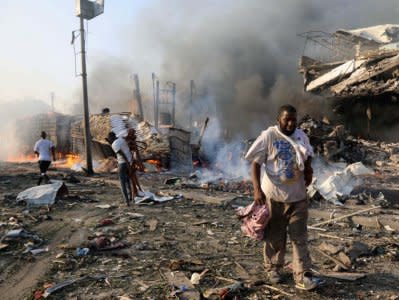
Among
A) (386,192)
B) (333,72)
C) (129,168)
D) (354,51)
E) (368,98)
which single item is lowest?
(386,192)

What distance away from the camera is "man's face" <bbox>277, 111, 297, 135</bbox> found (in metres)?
3.64

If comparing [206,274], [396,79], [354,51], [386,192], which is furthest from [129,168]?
[354,51]

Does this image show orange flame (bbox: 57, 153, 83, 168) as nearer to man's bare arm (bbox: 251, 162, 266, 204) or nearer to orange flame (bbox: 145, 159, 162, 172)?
orange flame (bbox: 145, 159, 162, 172)

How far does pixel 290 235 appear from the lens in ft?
12.2

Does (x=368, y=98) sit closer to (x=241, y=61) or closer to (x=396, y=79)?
(x=396, y=79)

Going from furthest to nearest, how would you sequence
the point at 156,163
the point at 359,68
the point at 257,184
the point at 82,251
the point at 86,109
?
the point at 359,68, the point at 156,163, the point at 86,109, the point at 82,251, the point at 257,184

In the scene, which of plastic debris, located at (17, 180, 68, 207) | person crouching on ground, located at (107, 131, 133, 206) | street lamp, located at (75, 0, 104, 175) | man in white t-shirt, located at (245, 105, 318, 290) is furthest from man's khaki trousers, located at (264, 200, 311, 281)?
street lamp, located at (75, 0, 104, 175)

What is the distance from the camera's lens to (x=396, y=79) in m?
17.8

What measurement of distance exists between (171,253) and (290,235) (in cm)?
172

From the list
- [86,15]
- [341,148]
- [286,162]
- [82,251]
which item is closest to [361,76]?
[341,148]

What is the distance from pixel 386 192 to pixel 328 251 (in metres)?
6.18

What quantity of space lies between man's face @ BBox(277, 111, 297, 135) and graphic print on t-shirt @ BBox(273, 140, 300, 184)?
0.10m

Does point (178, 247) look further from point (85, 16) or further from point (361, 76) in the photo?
point (361, 76)

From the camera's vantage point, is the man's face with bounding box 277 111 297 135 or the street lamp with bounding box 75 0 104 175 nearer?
the man's face with bounding box 277 111 297 135
